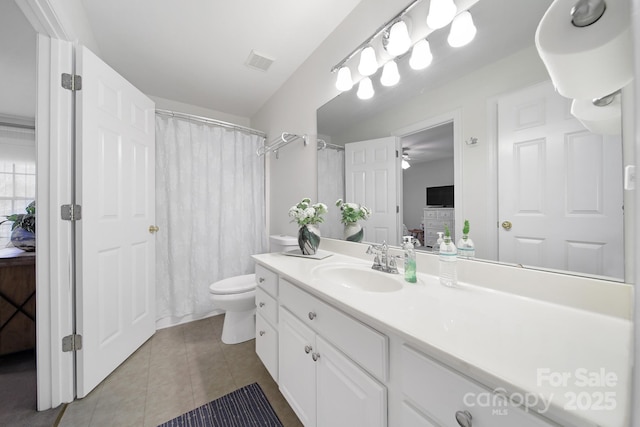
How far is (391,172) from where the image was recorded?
1.28 meters

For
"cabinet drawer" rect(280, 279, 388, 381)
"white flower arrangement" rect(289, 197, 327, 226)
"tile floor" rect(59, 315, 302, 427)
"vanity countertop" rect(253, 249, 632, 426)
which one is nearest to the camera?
"vanity countertop" rect(253, 249, 632, 426)

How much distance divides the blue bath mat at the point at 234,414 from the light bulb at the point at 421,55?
1.88m

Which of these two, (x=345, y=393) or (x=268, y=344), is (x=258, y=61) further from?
(x=345, y=393)

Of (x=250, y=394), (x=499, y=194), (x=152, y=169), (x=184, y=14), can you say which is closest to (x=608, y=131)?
(x=499, y=194)

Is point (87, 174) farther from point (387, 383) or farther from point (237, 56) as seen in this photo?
point (387, 383)

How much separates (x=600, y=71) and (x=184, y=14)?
79.5 inches

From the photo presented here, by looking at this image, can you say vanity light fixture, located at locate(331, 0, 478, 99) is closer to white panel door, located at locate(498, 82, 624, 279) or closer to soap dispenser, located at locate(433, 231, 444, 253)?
white panel door, located at locate(498, 82, 624, 279)

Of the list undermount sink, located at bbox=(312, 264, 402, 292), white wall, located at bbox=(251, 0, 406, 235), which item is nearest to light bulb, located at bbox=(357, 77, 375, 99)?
white wall, located at bbox=(251, 0, 406, 235)

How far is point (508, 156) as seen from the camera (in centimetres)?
83

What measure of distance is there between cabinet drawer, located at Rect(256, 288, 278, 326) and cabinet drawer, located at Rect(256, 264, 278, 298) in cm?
3

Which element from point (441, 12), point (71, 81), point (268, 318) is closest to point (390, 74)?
point (441, 12)

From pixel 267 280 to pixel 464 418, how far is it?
103 centimetres

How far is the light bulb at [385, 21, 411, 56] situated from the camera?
1.10 metres

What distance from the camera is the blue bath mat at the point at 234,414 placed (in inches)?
44.1
